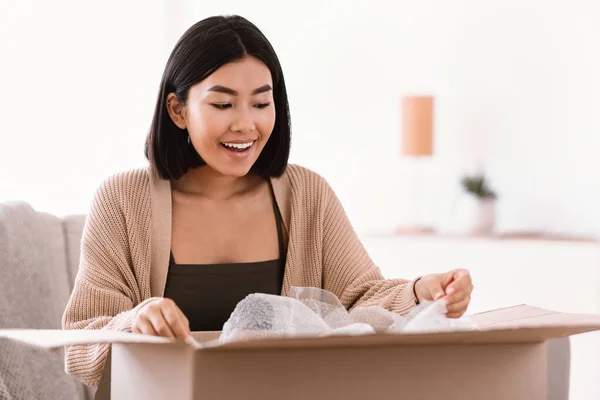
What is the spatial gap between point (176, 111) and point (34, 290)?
0.49m

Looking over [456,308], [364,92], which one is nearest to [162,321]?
[456,308]

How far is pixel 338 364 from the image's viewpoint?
0.86m

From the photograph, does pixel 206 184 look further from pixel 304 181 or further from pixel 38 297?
pixel 38 297

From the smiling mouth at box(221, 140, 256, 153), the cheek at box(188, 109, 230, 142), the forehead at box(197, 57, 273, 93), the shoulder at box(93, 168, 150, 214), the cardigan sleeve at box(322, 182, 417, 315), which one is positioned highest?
the forehead at box(197, 57, 273, 93)

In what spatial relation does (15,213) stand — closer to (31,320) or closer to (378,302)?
(31,320)

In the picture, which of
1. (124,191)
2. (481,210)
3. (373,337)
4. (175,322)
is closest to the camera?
(373,337)

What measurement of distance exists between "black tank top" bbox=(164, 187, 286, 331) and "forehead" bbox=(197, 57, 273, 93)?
31 cm

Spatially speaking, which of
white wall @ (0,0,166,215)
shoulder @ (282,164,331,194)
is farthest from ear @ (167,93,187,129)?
white wall @ (0,0,166,215)

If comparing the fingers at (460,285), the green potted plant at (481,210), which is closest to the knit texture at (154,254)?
the fingers at (460,285)

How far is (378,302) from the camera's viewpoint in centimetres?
142

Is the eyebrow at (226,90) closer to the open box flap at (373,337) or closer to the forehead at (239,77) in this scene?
the forehead at (239,77)

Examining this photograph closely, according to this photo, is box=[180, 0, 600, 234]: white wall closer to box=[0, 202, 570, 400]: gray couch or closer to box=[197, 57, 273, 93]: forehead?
box=[0, 202, 570, 400]: gray couch

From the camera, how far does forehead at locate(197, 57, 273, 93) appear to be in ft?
4.68

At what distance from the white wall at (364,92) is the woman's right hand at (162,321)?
2.38 metres
